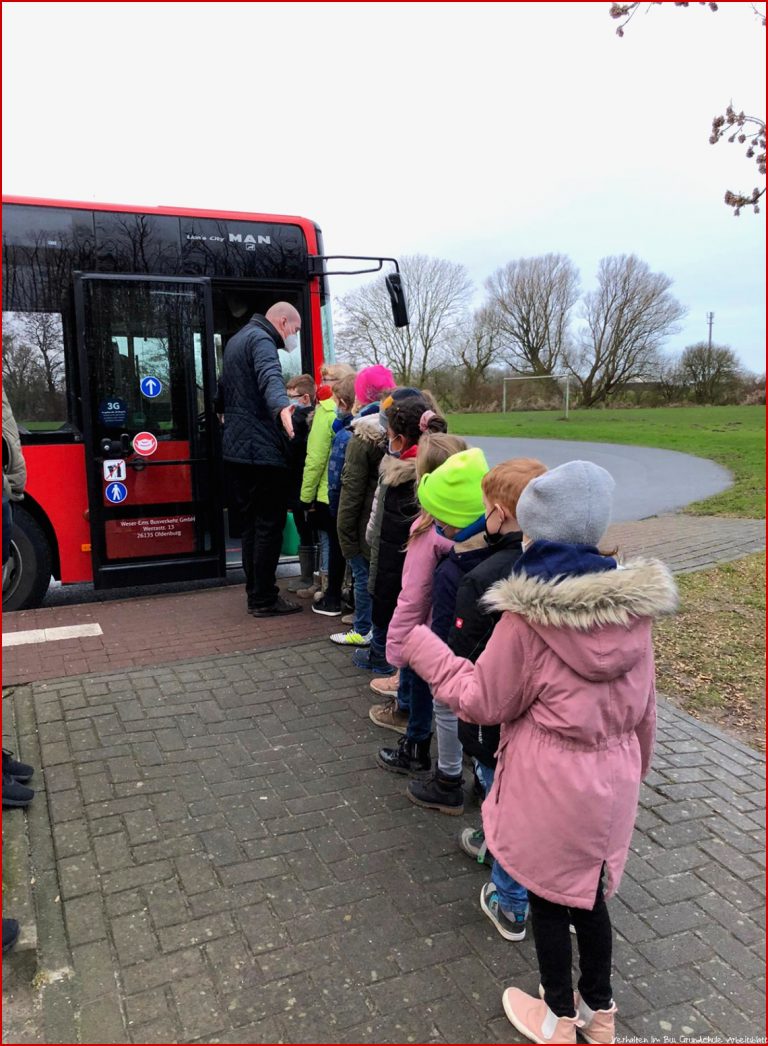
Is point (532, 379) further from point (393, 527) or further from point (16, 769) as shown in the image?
point (16, 769)

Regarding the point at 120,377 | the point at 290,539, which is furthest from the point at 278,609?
the point at 120,377

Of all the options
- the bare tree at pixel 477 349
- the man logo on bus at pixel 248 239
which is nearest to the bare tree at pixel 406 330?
the bare tree at pixel 477 349

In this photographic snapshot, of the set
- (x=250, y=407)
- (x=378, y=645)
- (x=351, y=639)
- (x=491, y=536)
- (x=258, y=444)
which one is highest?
(x=250, y=407)

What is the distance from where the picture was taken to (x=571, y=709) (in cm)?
206

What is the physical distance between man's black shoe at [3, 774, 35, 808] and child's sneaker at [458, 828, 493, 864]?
186 centimetres

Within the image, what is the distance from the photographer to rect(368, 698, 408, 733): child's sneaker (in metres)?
4.09

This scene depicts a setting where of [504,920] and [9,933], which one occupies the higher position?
[9,933]

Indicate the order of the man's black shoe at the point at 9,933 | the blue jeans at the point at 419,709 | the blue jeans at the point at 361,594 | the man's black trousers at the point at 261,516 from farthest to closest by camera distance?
the man's black trousers at the point at 261,516 → the blue jeans at the point at 361,594 → the blue jeans at the point at 419,709 → the man's black shoe at the point at 9,933

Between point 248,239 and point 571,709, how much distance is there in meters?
5.88

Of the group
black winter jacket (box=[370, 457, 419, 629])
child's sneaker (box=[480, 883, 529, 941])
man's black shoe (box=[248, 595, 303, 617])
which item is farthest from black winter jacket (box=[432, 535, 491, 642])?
man's black shoe (box=[248, 595, 303, 617])

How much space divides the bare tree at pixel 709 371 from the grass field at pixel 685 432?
3186mm

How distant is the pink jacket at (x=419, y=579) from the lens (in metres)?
3.37

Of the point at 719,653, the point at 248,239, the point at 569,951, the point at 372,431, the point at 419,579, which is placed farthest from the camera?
the point at 248,239

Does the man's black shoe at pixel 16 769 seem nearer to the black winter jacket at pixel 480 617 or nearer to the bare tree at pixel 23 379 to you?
the black winter jacket at pixel 480 617
